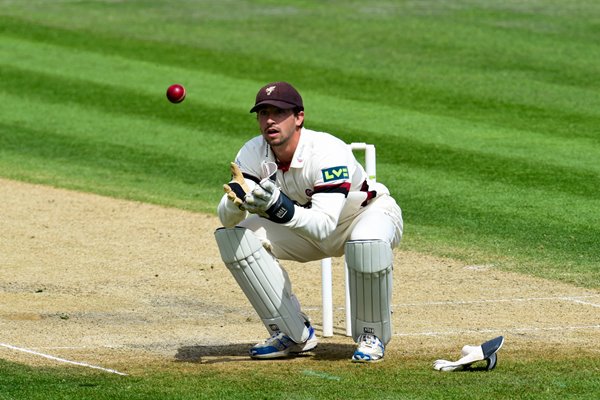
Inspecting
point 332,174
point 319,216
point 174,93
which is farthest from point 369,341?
point 174,93

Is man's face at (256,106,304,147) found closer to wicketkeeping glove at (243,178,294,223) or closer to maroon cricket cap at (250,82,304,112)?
maroon cricket cap at (250,82,304,112)

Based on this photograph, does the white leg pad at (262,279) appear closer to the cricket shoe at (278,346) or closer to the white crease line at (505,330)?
the cricket shoe at (278,346)

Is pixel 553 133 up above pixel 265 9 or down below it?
below

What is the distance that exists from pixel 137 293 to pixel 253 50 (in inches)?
404

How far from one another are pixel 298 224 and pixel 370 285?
0.57 metres

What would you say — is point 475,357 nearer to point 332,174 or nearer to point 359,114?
point 332,174

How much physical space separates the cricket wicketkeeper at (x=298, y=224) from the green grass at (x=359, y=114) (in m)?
0.49

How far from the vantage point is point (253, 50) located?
1969 cm

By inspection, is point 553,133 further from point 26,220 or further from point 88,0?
point 88,0

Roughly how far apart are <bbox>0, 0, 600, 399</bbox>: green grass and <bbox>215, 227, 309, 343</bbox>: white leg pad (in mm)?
538

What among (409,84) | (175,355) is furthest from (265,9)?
(175,355)

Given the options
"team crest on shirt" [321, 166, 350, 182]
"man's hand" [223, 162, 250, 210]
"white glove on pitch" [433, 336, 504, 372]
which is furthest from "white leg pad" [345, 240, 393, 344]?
"man's hand" [223, 162, 250, 210]

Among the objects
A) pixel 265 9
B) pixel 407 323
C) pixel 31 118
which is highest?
pixel 265 9

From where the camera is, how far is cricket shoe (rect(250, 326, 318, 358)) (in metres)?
7.99
